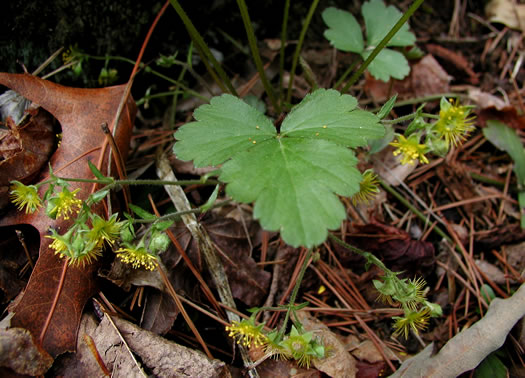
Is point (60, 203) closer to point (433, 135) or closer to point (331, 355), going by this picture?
point (331, 355)

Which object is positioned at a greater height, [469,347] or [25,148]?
[25,148]

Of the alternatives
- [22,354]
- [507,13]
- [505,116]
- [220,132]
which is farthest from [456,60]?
[22,354]

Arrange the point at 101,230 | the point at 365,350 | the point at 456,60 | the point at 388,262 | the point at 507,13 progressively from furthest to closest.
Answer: the point at 507,13 → the point at 456,60 → the point at 388,262 → the point at 365,350 → the point at 101,230

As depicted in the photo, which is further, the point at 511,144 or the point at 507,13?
the point at 507,13

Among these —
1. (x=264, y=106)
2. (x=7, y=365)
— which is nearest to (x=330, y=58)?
(x=264, y=106)

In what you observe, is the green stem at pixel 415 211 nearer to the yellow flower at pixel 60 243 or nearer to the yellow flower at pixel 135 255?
the yellow flower at pixel 135 255

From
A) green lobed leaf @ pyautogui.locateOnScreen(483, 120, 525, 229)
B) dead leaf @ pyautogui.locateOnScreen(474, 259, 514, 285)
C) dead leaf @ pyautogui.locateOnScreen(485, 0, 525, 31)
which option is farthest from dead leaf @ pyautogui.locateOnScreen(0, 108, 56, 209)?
dead leaf @ pyautogui.locateOnScreen(485, 0, 525, 31)

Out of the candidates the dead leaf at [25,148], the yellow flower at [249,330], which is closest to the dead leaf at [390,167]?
the yellow flower at [249,330]
